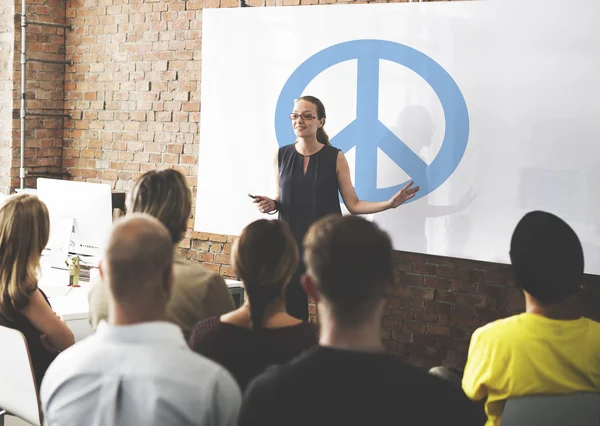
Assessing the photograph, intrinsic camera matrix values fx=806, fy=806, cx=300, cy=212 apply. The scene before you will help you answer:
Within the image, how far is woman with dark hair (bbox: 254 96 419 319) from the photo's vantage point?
4.38m

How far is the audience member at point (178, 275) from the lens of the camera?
2.51m

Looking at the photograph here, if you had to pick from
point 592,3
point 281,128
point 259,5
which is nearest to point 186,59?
point 259,5

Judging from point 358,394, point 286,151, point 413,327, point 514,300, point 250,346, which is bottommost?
point 413,327

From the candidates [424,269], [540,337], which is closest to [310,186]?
[424,269]

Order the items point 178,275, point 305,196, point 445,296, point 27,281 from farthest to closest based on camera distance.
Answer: point 445,296 → point 305,196 → point 27,281 → point 178,275

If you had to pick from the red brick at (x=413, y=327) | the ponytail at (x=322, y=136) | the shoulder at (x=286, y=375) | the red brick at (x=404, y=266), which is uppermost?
the ponytail at (x=322, y=136)

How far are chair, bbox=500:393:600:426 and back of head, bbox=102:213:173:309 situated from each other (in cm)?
97

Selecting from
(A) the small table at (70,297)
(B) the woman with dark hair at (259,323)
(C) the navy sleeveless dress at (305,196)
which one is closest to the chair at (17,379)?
(A) the small table at (70,297)

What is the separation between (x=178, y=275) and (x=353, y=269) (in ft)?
3.70

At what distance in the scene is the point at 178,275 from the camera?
8.25ft

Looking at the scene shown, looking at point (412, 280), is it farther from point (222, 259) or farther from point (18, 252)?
point (18, 252)

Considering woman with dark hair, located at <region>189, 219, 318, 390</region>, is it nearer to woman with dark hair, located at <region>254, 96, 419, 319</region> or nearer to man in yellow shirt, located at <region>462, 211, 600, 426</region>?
man in yellow shirt, located at <region>462, 211, 600, 426</region>

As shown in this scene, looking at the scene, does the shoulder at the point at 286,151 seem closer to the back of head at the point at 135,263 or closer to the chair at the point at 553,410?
the chair at the point at 553,410

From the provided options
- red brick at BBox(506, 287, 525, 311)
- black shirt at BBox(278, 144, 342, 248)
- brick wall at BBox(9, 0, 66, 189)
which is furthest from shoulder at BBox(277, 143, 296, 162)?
brick wall at BBox(9, 0, 66, 189)
